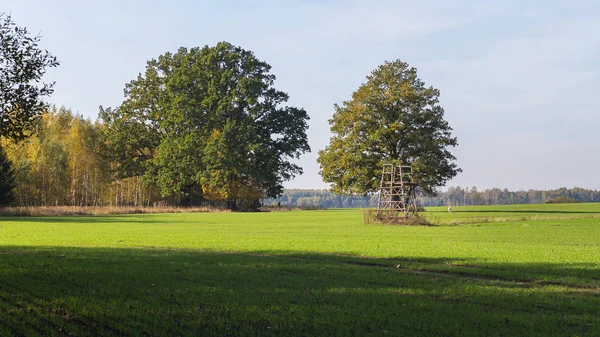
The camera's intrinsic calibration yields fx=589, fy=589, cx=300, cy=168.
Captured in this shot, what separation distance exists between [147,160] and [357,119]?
109 ft

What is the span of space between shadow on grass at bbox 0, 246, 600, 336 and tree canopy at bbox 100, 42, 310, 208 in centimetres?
6032

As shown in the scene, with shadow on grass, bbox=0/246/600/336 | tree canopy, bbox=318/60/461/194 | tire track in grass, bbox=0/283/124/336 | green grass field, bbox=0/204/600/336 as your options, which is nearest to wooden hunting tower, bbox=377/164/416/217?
tree canopy, bbox=318/60/461/194

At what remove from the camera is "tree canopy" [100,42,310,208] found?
76.9m

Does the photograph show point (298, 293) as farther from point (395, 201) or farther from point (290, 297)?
point (395, 201)

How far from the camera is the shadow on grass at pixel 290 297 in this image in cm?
814

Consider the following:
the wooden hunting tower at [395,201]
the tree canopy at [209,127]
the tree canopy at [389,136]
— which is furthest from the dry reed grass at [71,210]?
the wooden hunting tower at [395,201]

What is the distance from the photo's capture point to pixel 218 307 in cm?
942

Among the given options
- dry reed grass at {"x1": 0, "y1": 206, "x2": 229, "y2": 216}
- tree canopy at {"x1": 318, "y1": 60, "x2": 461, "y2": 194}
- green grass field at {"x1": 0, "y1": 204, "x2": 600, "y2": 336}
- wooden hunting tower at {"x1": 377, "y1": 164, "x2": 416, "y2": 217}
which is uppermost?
tree canopy at {"x1": 318, "y1": 60, "x2": 461, "y2": 194}

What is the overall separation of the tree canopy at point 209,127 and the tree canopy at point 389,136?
14.9 m

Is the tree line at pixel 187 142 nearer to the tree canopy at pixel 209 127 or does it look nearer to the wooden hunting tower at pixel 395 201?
the tree canopy at pixel 209 127

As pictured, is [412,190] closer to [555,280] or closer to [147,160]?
[555,280]

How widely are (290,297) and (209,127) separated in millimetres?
69116

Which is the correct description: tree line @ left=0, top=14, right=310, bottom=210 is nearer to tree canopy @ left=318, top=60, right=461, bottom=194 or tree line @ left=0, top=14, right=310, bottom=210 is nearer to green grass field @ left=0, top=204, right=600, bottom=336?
tree canopy @ left=318, top=60, right=461, bottom=194

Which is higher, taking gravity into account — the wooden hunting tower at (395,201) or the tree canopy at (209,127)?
the tree canopy at (209,127)
